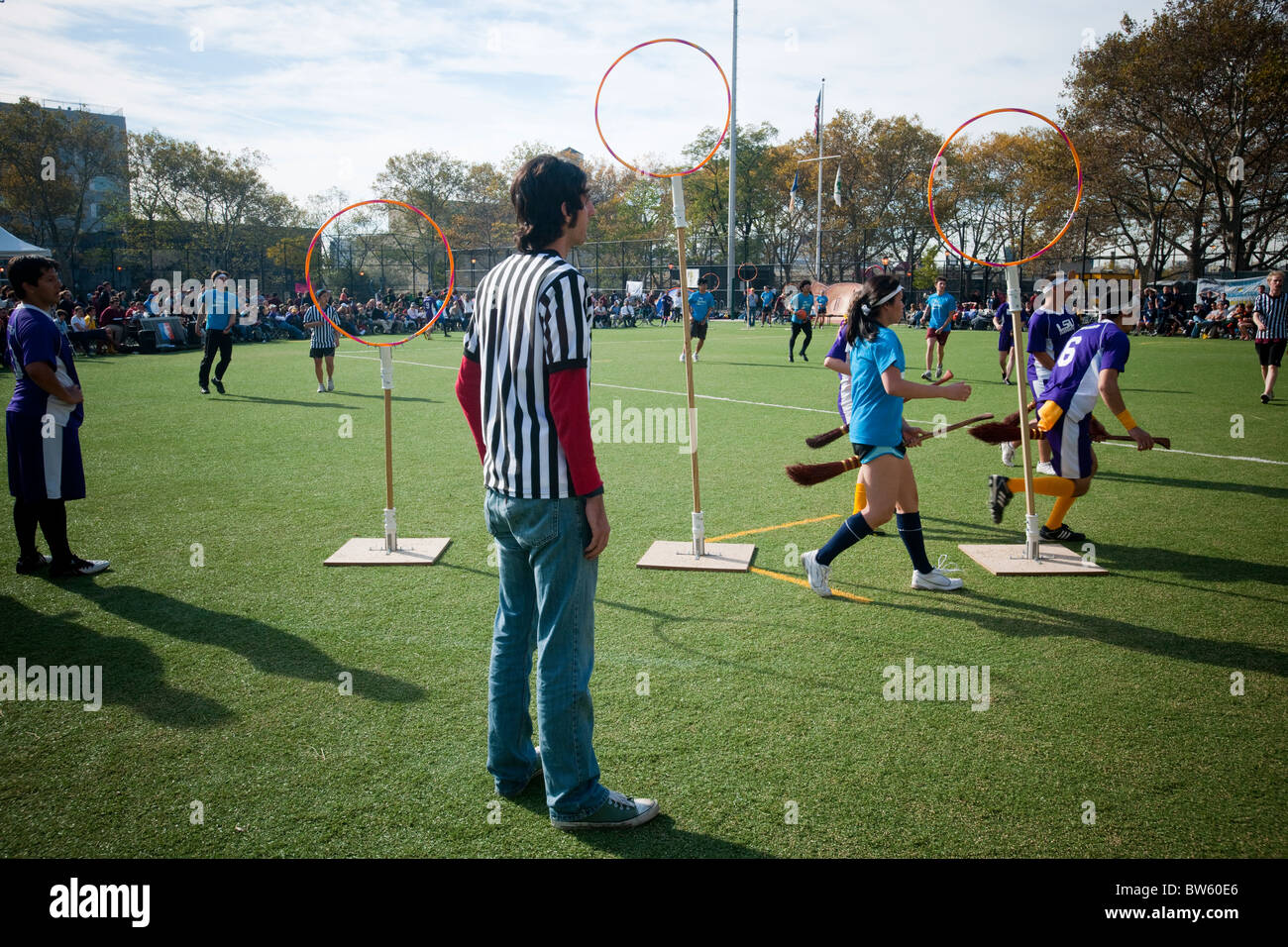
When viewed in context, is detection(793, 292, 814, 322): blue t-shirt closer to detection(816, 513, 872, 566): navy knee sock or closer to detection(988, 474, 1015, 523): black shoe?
detection(988, 474, 1015, 523): black shoe

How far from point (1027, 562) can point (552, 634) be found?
4475 millimetres

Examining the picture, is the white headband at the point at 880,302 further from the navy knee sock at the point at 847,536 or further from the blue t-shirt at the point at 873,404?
the navy knee sock at the point at 847,536

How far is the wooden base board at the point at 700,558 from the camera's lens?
5.99 meters

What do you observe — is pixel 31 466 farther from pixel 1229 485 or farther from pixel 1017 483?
pixel 1229 485

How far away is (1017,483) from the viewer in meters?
6.52

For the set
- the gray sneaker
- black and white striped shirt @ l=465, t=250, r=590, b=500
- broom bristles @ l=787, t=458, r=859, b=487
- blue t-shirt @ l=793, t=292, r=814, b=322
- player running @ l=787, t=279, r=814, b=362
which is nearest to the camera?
black and white striped shirt @ l=465, t=250, r=590, b=500

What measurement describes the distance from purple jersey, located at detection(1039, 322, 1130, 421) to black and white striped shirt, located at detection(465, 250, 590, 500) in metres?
5.23

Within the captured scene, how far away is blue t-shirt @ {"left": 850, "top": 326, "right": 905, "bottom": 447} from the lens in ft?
17.7

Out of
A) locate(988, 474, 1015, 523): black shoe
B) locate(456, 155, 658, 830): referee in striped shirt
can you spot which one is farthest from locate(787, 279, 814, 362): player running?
locate(456, 155, 658, 830): referee in striped shirt

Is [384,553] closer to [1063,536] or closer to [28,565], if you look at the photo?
[28,565]

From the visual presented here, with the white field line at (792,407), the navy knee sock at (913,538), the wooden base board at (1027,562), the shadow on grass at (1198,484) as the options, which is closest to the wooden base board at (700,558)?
the navy knee sock at (913,538)

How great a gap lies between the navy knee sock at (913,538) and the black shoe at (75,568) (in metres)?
5.77
